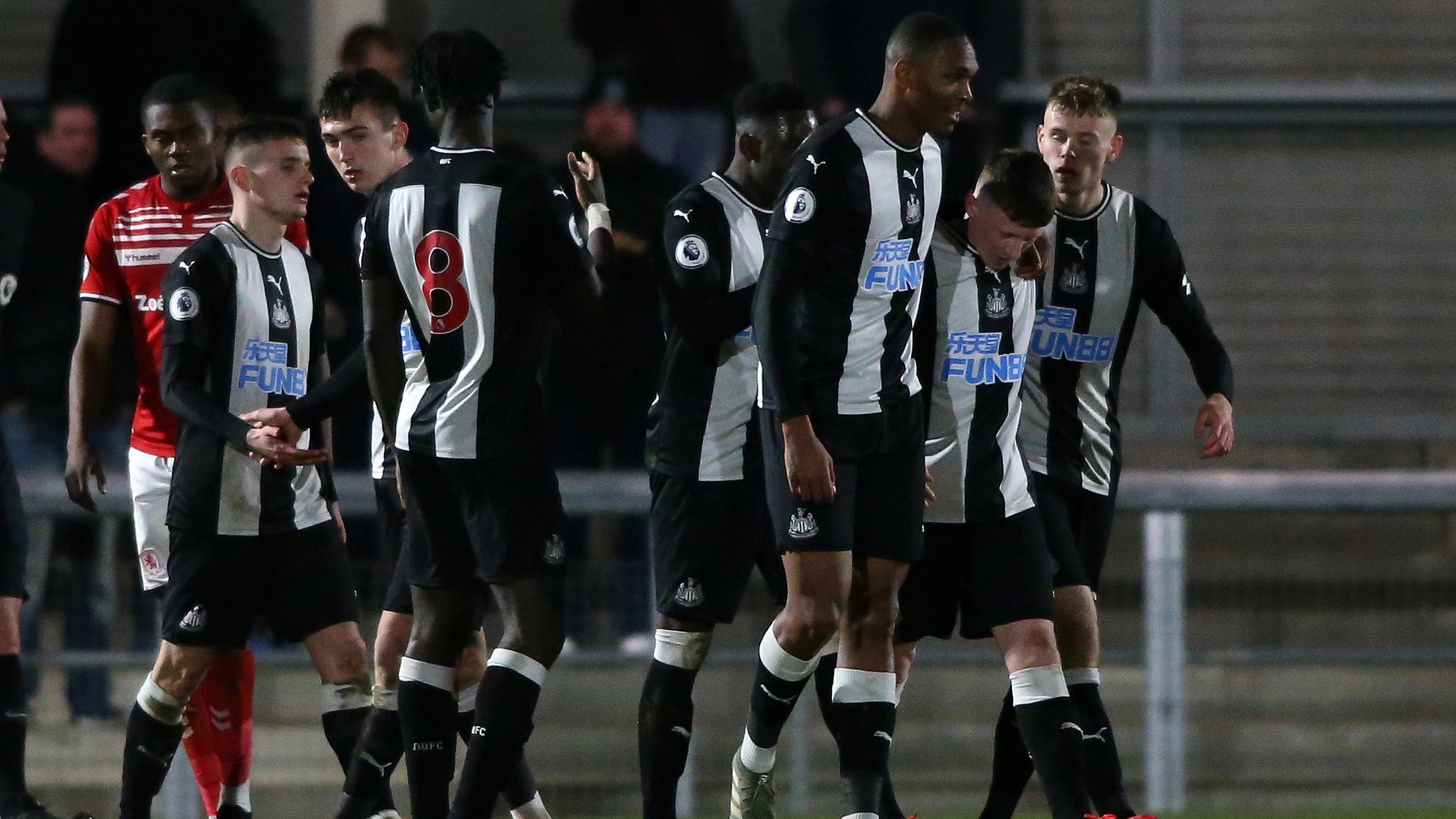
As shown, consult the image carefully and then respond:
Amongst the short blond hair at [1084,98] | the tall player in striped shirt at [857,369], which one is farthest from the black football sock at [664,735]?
the short blond hair at [1084,98]

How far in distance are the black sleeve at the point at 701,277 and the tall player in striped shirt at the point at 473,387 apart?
1.54 feet

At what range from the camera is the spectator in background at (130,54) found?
871cm

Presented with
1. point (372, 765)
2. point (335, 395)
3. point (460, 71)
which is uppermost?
point (460, 71)

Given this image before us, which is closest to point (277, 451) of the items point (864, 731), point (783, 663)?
point (783, 663)

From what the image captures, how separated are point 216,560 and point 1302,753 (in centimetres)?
399

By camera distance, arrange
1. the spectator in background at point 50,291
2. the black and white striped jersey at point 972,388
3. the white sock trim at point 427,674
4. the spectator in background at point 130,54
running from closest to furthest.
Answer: the white sock trim at point 427,674 → the black and white striped jersey at point 972,388 → the spectator in background at point 50,291 → the spectator in background at point 130,54

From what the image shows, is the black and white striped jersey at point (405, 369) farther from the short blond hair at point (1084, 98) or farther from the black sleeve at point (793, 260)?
the short blond hair at point (1084, 98)

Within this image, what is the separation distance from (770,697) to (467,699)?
3.21 feet

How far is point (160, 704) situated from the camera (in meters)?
5.52

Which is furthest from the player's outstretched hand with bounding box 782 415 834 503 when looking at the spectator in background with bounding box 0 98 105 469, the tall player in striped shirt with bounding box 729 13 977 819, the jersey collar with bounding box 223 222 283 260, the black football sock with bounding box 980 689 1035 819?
the spectator in background with bounding box 0 98 105 469

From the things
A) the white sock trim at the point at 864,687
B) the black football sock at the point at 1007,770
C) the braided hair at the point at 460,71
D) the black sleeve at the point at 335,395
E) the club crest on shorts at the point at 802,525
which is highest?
the braided hair at the point at 460,71

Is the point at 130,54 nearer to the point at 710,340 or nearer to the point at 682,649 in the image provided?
the point at 710,340

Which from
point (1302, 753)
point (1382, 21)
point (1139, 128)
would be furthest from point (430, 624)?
point (1382, 21)

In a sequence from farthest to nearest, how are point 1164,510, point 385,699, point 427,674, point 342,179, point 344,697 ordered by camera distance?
point 342,179
point 1164,510
point 385,699
point 344,697
point 427,674
